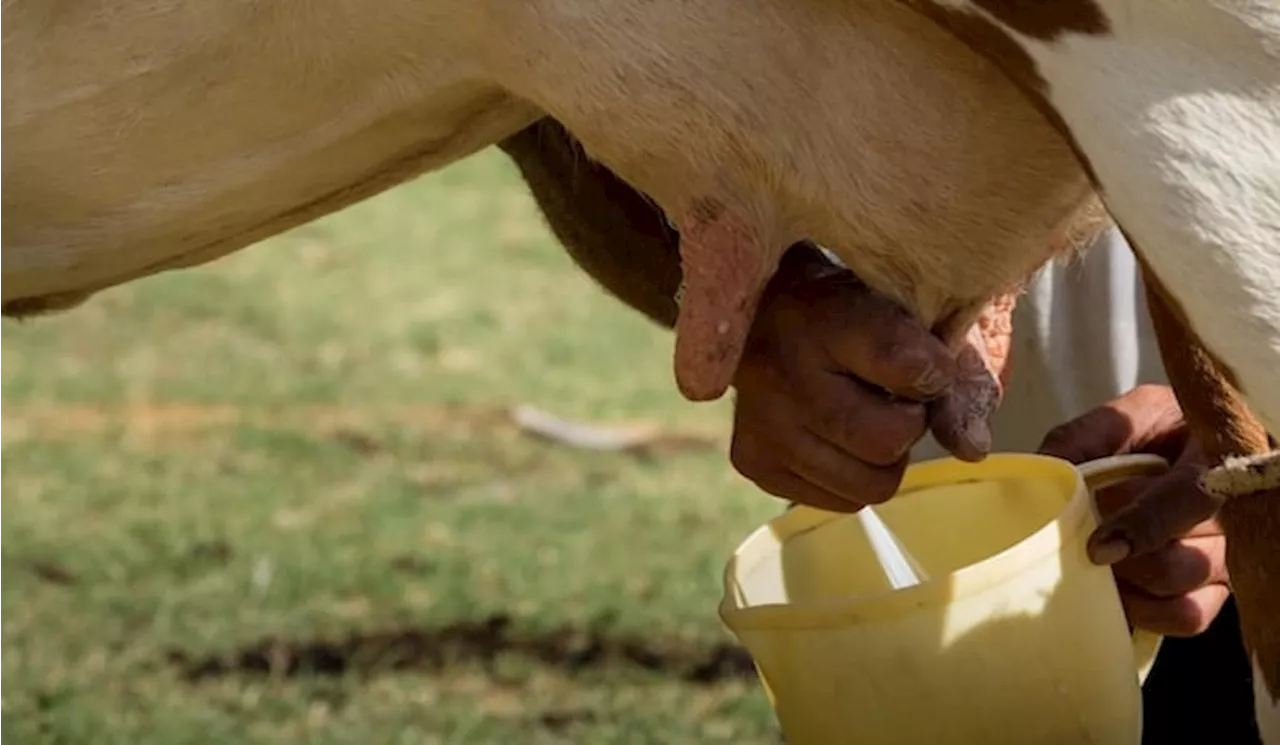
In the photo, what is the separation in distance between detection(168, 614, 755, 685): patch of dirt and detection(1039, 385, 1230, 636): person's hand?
85 centimetres

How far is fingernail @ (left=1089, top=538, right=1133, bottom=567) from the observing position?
122cm

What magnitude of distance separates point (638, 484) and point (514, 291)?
50.7 inches

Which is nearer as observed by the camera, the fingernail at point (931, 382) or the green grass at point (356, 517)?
the fingernail at point (931, 382)

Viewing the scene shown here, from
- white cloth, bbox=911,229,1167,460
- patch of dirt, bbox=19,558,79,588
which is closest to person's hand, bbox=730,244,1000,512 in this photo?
white cloth, bbox=911,229,1167,460

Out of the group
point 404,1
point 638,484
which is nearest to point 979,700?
point 404,1

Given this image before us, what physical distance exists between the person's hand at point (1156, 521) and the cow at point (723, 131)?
0.40ft

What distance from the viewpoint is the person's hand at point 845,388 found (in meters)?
1.16

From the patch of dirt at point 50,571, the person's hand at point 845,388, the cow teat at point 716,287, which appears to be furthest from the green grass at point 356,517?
the cow teat at point 716,287

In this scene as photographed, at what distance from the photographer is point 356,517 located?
2.93 metres

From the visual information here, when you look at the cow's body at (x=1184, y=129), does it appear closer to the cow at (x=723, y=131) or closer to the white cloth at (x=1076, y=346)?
the cow at (x=723, y=131)

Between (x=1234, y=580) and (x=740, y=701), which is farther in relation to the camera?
(x=740, y=701)

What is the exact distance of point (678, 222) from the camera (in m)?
1.11

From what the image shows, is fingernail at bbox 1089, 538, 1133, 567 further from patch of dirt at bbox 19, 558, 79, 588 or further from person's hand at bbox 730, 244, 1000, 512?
patch of dirt at bbox 19, 558, 79, 588

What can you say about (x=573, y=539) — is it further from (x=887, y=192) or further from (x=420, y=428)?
(x=887, y=192)
